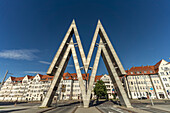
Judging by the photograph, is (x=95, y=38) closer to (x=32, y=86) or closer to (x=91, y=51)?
(x=91, y=51)

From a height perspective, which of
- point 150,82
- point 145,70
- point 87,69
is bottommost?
point 150,82

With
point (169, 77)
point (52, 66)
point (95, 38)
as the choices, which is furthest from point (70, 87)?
point (169, 77)

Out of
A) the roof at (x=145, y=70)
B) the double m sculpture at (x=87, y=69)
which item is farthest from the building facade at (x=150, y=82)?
the double m sculpture at (x=87, y=69)

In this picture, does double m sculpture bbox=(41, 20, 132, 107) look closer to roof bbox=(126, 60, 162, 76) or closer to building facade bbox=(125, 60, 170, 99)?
building facade bbox=(125, 60, 170, 99)

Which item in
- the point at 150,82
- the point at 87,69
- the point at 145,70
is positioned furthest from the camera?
the point at 145,70

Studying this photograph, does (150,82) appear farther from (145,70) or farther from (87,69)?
(87,69)

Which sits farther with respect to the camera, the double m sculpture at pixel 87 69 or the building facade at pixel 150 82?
the building facade at pixel 150 82

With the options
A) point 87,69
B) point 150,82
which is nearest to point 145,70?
point 150,82

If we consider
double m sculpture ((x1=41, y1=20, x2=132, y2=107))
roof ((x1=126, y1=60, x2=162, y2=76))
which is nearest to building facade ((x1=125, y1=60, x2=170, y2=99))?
roof ((x1=126, y1=60, x2=162, y2=76))

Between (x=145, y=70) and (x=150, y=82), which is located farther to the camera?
(x=145, y=70)

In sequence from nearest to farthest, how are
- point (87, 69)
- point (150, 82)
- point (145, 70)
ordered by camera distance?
point (87, 69)
point (150, 82)
point (145, 70)

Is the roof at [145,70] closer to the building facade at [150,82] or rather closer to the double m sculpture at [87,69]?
the building facade at [150,82]

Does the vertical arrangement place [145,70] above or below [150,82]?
above

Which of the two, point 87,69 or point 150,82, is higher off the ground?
point 87,69
